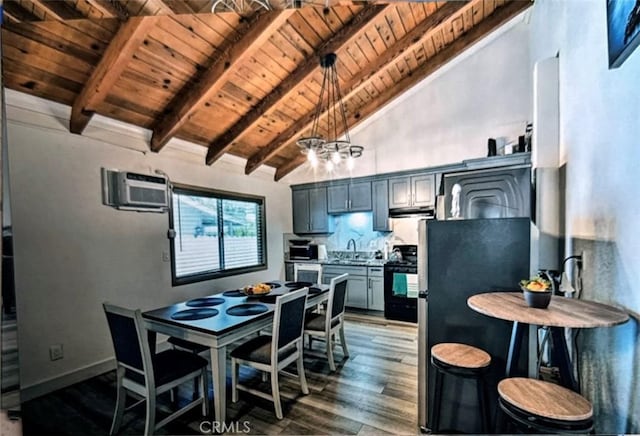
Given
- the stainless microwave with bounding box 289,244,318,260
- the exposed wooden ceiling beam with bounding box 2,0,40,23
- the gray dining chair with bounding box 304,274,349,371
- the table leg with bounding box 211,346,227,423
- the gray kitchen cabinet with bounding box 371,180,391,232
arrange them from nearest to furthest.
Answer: the exposed wooden ceiling beam with bounding box 2,0,40,23 → the table leg with bounding box 211,346,227,423 → the gray dining chair with bounding box 304,274,349,371 → the gray kitchen cabinet with bounding box 371,180,391,232 → the stainless microwave with bounding box 289,244,318,260

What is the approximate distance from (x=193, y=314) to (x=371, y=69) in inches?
126

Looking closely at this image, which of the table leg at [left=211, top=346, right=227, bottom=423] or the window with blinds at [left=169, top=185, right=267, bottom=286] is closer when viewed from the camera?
the table leg at [left=211, top=346, right=227, bottom=423]

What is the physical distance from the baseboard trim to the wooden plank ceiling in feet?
7.21

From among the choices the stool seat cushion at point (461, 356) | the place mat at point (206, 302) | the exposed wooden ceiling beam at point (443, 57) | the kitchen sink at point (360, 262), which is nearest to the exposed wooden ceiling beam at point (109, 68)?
the place mat at point (206, 302)

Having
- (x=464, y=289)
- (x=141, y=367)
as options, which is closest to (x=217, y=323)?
(x=141, y=367)

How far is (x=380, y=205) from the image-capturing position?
4598 mm

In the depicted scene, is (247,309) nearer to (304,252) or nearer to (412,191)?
(304,252)

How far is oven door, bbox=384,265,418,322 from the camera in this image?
4016 mm

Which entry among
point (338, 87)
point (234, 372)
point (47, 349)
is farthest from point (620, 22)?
point (47, 349)

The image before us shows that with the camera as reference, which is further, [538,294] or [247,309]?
[247,309]

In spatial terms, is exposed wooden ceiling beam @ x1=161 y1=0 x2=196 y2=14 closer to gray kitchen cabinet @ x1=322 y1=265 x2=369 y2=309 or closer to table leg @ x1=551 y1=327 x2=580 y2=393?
table leg @ x1=551 y1=327 x2=580 y2=393

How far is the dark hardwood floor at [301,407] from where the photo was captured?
1.93 m

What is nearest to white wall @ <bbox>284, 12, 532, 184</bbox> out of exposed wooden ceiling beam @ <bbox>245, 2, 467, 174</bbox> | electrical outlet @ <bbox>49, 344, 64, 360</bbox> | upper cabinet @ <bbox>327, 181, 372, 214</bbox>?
upper cabinet @ <bbox>327, 181, 372, 214</bbox>

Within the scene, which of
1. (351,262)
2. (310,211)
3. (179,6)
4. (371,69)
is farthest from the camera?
(310,211)
